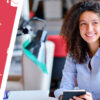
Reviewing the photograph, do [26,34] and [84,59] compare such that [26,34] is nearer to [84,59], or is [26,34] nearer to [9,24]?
[84,59]

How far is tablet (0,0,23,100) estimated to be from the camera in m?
0.73

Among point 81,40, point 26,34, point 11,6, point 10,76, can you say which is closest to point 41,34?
point 26,34

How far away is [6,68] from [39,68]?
140cm

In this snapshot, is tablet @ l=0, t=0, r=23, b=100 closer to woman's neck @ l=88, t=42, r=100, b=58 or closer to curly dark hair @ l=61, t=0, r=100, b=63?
curly dark hair @ l=61, t=0, r=100, b=63

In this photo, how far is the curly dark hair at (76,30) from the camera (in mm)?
1325

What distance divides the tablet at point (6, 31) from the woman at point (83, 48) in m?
0.62

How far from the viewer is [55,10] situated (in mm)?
8047

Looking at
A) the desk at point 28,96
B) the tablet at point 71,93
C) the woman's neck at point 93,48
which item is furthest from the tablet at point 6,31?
the woman's neck at point 93,48

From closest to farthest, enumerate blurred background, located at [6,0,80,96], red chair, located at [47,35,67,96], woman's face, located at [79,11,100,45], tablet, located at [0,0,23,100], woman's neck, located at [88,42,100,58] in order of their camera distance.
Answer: tablet, located at [0,0,23,100]
woman's face, located at [79,11,100,45]
woman's neck, located at [88,42,100,58]
blurred background, located at [6,0,80,96]
red chair, located at [47,35,67,96]

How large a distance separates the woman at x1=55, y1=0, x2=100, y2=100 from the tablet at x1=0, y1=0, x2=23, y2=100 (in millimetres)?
623

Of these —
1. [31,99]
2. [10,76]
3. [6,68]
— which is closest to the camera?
[6,68]

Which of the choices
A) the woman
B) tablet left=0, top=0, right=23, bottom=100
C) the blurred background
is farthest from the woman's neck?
tablet left=0, top=0, right=23, bottom=100

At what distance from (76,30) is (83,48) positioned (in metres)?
0.13

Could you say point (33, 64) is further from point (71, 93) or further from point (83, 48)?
point (71, 93)
